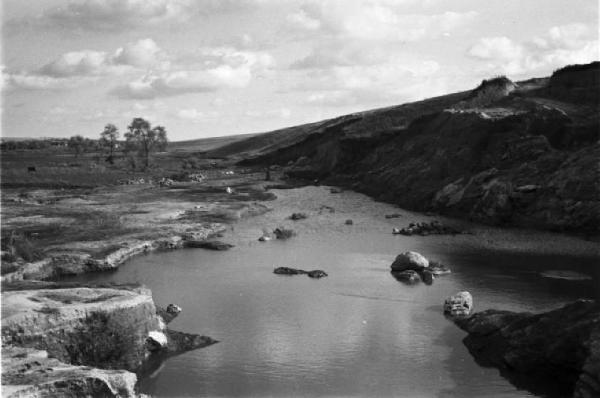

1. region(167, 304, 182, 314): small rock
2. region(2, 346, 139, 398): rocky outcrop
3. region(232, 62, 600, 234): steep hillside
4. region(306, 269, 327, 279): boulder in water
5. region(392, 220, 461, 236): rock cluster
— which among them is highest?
region(232, 62, 600, 234): steep hillside

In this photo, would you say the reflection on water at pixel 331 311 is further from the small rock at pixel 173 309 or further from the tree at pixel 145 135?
the tree at pixel 145 135

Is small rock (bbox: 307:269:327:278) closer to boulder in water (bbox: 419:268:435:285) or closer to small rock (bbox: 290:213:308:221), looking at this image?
boulder in water (bbox: 419:268:435:285)

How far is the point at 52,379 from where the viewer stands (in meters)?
24.6

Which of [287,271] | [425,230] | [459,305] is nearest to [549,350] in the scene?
[459,305]

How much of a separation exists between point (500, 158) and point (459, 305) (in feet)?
171

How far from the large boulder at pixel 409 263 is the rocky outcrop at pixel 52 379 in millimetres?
29782

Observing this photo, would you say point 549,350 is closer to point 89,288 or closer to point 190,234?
point 89,288

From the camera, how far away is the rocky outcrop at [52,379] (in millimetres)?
23859

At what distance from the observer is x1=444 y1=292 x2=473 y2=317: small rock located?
4084cm

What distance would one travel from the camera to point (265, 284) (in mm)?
48719

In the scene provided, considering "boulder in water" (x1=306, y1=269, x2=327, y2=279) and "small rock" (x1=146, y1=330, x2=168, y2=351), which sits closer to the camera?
"small rock" (x1=146, y1=330, x2=168, y2=351)

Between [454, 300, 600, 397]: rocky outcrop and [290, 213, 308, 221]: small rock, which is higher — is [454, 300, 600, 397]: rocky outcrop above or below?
below

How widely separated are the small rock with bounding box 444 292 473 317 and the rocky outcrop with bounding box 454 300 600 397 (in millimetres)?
4627

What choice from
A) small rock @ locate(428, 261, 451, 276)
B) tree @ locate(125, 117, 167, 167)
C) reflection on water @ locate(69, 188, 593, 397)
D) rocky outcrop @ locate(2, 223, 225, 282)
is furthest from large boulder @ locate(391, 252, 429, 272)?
tree @ locate(125, 117, 167, 167)
